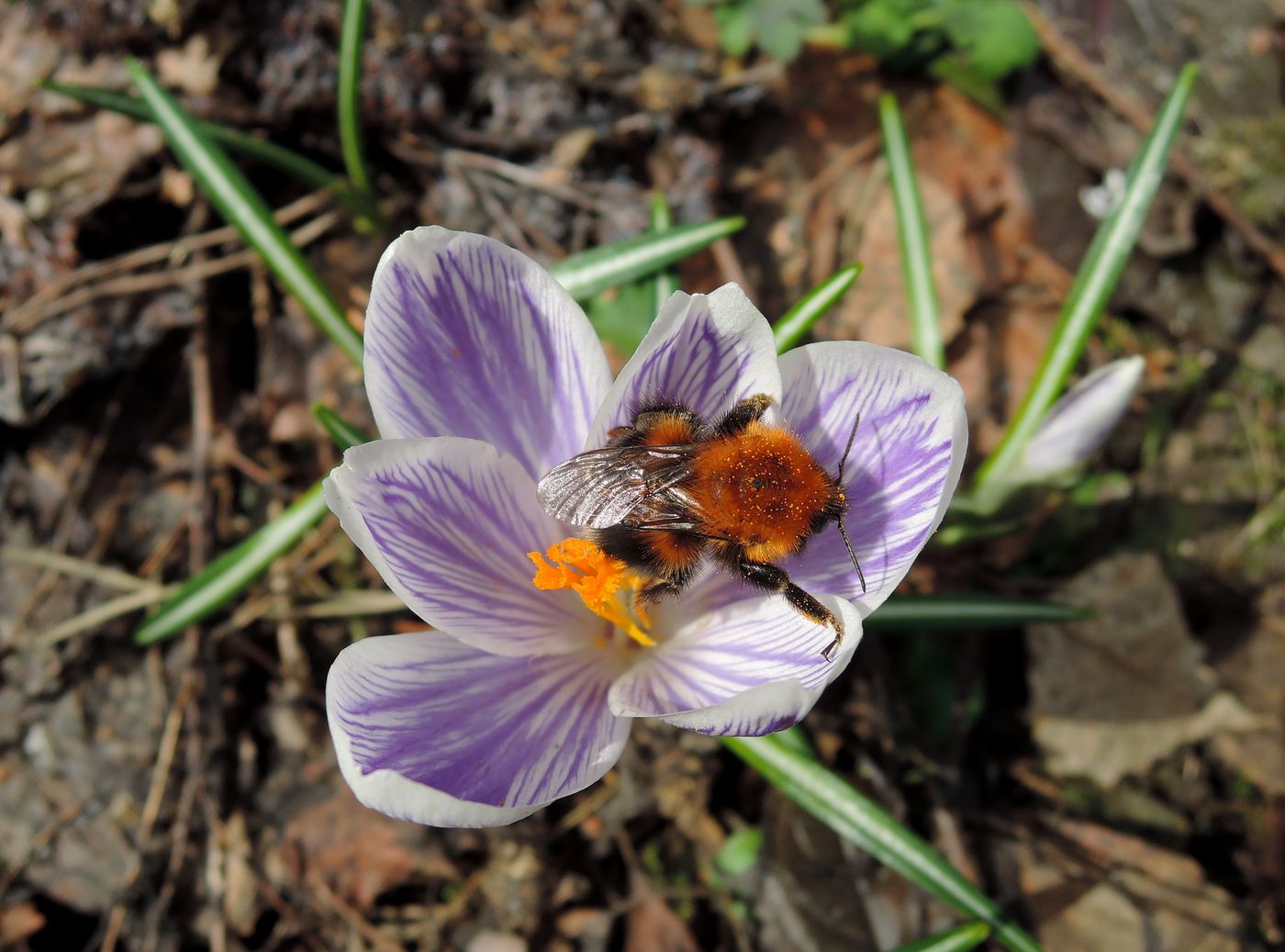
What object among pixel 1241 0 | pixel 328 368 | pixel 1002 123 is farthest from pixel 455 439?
pixel 1241 0

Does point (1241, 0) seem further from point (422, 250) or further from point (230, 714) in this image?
point (230, 714)

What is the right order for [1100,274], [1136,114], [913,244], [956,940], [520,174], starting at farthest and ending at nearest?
[1136,114] < [520,174] < [913,244] < [1100,274] < [956,940]

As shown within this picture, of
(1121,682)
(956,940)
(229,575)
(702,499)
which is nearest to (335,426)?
(229,575)

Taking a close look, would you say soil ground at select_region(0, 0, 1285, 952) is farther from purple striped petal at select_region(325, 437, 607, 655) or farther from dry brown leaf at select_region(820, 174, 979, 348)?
purple striped petal at select_region(325, 437, 607, 655)

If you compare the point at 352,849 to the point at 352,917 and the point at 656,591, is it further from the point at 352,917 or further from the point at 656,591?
the point at 656,591

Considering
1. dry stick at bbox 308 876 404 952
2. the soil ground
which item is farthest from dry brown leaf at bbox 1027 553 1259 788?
dry stick at bbox 308 876 404 952
